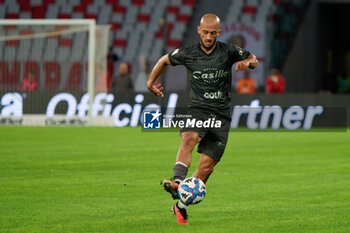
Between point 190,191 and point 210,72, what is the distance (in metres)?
1.22

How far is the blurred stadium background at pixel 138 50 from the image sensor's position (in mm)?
24453

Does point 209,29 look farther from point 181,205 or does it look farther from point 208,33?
point 181,205

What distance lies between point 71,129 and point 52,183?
1251 centimetres

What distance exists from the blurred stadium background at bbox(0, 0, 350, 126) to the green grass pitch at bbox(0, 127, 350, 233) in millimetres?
5875

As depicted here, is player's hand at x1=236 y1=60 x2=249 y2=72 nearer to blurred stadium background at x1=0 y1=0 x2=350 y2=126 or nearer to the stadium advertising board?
the stadium advertising board

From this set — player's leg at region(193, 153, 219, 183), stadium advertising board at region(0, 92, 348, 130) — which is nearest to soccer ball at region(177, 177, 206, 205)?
player's leg at region(193, 153, 219, 183)

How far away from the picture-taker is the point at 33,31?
2528 cm

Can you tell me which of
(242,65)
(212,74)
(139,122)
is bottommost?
(139,122)

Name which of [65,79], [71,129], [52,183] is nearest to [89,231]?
[52,183]

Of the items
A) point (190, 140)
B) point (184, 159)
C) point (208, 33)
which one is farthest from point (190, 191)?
point (208, 33)

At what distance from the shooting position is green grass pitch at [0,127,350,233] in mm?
7383

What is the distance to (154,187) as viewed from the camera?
10.2 m

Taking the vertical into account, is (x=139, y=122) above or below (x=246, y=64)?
below

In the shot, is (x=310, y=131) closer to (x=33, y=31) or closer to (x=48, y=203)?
(x=33, y=31)
